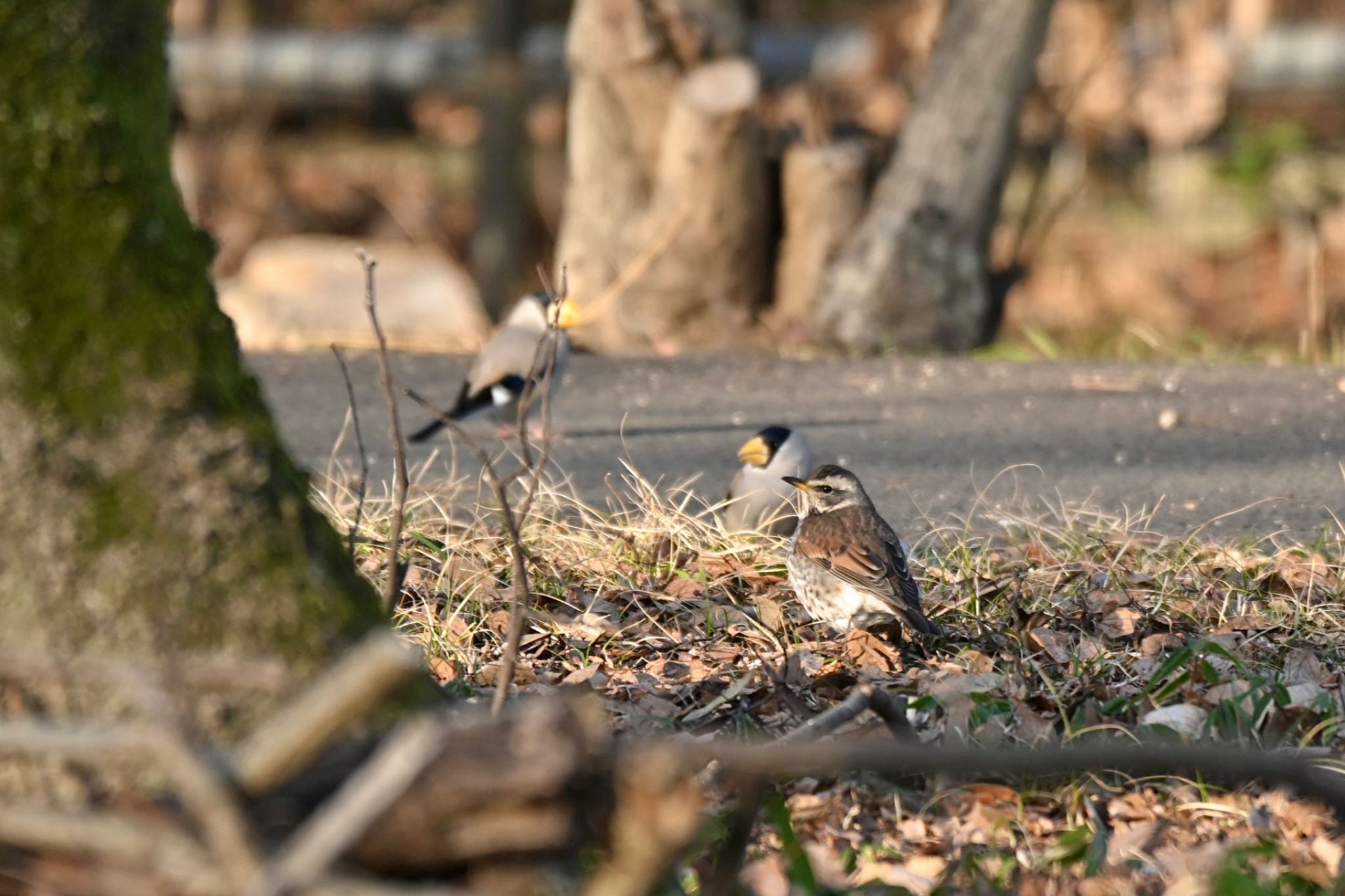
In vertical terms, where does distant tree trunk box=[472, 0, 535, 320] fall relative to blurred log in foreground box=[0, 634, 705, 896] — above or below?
below

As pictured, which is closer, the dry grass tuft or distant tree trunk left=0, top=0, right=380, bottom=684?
distant tree trunk left=0, top=0, right=380, bottom=684

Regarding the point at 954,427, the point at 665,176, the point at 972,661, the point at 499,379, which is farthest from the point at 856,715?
the point at 665,176

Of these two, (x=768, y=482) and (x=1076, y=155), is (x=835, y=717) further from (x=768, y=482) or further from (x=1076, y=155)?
(x=1076, y=155)

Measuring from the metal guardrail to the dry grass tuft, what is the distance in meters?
9.22

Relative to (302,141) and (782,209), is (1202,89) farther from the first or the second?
(302,141)

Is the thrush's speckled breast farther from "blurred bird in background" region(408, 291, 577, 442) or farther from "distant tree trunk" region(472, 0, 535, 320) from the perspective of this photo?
"distant tree trunk" region(472, 0, 535, 320)

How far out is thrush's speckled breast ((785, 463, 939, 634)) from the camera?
4066 millimetres

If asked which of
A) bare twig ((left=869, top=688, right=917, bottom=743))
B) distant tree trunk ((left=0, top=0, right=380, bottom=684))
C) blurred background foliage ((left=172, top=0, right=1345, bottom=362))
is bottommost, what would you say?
blurred background foliage ((left=172, top=0, right=1345, bottom=362))

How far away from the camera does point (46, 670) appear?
7.50 ft

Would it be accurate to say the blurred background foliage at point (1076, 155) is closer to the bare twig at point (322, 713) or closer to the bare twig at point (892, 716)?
the bare twig at point (892, 716)

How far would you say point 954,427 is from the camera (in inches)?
265

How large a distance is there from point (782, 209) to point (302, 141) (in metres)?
10.2

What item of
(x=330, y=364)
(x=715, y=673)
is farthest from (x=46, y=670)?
(x=330, y=364)

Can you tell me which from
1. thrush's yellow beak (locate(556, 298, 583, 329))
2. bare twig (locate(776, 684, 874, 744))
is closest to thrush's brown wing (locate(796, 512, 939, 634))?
bare twig (locate(776, 684, 874, 744))
